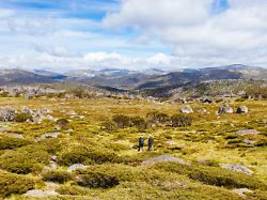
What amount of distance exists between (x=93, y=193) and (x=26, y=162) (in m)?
7.56

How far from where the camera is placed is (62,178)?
25172 mm

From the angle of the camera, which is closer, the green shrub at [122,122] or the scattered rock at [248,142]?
the scattered rock at [248,142]

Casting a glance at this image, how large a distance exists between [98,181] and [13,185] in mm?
4556

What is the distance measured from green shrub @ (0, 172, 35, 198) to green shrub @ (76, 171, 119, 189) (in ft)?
9.47

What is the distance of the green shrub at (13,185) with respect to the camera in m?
21.9

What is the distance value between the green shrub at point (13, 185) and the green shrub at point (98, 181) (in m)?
2.89

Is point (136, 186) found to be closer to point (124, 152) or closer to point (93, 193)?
point (93, 193)

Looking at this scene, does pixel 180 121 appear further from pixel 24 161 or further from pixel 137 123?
pixel 24 161

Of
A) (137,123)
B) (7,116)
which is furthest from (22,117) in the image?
(137,123)

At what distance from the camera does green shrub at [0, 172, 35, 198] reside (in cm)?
2189

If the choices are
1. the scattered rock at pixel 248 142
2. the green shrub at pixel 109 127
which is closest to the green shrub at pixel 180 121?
the green shrub at pixel 109 127

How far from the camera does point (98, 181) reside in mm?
24078

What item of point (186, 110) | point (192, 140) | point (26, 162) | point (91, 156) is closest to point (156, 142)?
point (192, 140)

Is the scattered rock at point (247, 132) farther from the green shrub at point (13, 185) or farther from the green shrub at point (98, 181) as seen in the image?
the green shrub at point (13, 185)
